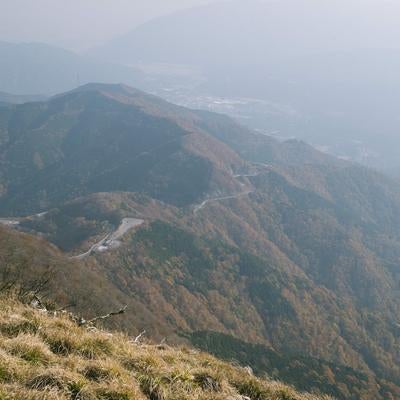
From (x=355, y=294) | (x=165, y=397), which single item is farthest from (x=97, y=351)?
(x=355, y=294)

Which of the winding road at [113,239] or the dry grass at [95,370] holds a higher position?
the dry grass at [95,370]

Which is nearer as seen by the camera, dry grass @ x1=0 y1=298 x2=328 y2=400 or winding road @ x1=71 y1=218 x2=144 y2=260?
dry grass @ x1=0 y1=298 x2=328 y2=400

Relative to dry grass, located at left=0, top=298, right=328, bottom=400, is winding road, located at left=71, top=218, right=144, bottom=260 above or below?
below

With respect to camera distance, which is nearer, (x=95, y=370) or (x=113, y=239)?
(x=95, y=370)

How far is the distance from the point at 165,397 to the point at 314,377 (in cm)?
7108

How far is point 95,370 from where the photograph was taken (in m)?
8.90

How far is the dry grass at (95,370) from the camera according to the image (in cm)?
798

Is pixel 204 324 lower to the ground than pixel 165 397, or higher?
lower

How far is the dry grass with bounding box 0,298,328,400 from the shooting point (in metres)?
7.98

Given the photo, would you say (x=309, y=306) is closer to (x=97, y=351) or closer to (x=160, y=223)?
(x=160, y=223)

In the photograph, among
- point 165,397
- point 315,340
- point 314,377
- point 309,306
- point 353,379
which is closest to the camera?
point 165,397

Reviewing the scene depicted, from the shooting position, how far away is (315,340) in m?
113

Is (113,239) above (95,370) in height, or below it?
below

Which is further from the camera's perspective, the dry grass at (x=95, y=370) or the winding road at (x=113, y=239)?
the winding road at (x=113, y=239)
